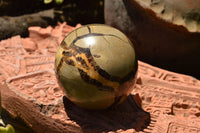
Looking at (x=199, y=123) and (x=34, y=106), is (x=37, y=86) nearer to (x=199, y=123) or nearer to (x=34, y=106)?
(x=34, y=106)

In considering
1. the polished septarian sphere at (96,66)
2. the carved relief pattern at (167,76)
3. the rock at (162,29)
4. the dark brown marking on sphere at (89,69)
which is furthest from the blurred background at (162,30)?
the dark brown marking on sphere at (89,69)

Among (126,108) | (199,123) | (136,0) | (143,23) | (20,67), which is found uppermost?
(136,0)

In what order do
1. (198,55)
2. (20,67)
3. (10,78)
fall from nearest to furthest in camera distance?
(10,78) → (20,67) → (198,55)

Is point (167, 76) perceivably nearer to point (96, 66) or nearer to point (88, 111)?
point (88, 111)

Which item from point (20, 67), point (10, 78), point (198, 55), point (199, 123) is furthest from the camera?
point (198, 55)

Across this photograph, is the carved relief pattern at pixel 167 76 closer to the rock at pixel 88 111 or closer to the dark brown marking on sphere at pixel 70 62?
the rock at pixel 88 111

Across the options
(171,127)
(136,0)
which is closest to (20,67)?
(136,0)

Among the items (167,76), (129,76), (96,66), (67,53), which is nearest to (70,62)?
(67,53)
